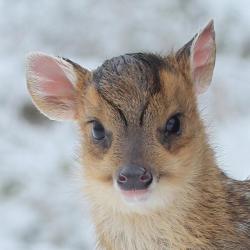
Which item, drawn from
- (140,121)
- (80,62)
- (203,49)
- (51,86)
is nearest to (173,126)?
(140,121)

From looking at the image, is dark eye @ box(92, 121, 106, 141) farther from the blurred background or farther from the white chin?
the blurred background

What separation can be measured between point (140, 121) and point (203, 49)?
20.0 inches

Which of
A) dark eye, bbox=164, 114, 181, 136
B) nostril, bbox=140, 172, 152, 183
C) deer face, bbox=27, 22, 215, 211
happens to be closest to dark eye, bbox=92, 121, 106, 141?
deer face, bbox=27, 22, 215, 211

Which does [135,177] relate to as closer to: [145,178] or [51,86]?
[145,178]

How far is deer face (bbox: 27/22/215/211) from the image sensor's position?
4.70 metres

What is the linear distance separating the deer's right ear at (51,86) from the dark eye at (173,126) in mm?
512

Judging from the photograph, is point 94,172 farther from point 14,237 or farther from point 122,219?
point 14,237

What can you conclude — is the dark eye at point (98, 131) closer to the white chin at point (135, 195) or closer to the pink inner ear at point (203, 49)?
the white chin at point (135, 195)

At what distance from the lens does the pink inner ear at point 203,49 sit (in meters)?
5.06

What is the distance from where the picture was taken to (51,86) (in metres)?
5.25

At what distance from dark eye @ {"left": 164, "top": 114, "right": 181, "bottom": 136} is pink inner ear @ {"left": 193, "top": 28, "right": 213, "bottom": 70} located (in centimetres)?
33

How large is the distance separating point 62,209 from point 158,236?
195 cm

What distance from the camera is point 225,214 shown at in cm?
498

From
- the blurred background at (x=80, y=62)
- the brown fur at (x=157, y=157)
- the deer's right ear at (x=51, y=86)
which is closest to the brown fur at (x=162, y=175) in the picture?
the brown fur at (x=157, y=157)
